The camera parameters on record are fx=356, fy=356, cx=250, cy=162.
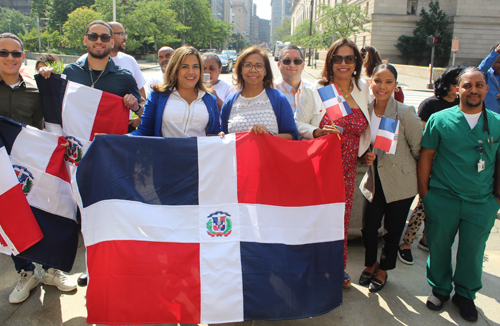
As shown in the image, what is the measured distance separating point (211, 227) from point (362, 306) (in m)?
1.56

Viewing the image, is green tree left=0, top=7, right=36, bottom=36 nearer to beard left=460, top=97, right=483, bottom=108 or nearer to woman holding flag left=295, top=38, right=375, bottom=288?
woman holding flag left=295, top=38, right=375, bottom=288

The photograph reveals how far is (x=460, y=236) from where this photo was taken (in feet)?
10.1

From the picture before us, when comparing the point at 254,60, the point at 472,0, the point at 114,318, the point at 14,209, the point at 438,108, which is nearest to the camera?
the point at 114,318

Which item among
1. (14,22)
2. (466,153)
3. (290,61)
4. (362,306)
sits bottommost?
(362,306)

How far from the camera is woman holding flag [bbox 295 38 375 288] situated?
124 inches

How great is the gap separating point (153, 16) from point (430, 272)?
39488 millimetres

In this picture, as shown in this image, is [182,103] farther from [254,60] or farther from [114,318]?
[114,318]

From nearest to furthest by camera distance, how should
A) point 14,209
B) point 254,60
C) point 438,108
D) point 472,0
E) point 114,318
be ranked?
point 114,318 → point 14,209 → point 254,60 → point 438,108 → point 472,0

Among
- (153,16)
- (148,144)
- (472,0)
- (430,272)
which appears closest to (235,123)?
(148,144)

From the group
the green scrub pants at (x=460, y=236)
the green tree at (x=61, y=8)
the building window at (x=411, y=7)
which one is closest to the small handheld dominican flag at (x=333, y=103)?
the green scrub pants at (x=460, y=236)

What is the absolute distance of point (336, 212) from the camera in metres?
2.91

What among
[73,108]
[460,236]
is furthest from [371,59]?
[73,108]

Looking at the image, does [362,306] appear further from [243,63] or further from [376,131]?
[243,63]

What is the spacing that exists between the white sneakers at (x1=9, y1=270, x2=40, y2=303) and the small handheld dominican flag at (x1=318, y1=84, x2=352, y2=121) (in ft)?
10.1
